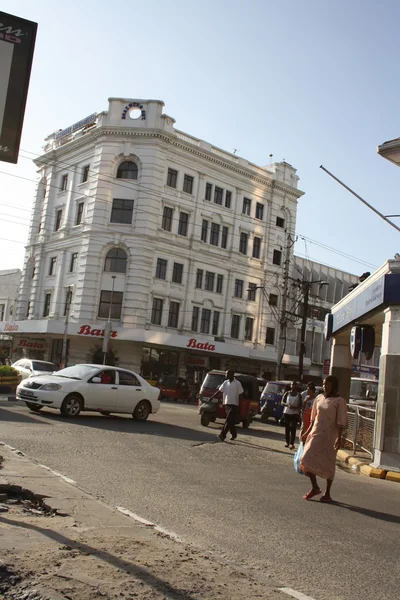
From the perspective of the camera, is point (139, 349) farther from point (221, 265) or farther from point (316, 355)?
point (316, 355)

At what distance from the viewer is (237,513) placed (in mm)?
7578

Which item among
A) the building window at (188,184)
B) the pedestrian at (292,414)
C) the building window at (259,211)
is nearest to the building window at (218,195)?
the building window at (188,184)

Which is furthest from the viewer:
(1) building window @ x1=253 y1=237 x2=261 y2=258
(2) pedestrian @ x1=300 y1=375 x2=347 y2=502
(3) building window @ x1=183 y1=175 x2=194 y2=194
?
(1) building window @ x1=253 y1=237 x2=261 y2=258

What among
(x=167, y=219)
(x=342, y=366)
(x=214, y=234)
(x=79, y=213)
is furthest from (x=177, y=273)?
(x=342, y=366)

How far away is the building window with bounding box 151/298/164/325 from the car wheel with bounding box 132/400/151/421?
88.9 feet

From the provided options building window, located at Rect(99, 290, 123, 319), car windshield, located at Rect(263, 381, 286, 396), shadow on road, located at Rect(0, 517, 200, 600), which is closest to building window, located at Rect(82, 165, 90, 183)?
Result: building window, located at Rect(99, 290, 123, 319)

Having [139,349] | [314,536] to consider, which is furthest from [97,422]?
[139,349]

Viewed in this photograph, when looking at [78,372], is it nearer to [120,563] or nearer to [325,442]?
[325,442]

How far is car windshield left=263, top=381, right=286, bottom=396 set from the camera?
30.4 meters

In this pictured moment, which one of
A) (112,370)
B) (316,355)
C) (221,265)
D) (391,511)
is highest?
(221,265)

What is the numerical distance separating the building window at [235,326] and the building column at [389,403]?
1477 inches

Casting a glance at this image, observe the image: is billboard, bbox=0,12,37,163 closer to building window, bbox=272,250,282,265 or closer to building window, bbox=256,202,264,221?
building window, bbox=256,202,264,221

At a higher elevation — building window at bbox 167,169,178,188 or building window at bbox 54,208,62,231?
building window at bbox 167,169,178,188

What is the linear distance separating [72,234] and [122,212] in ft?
15.4
